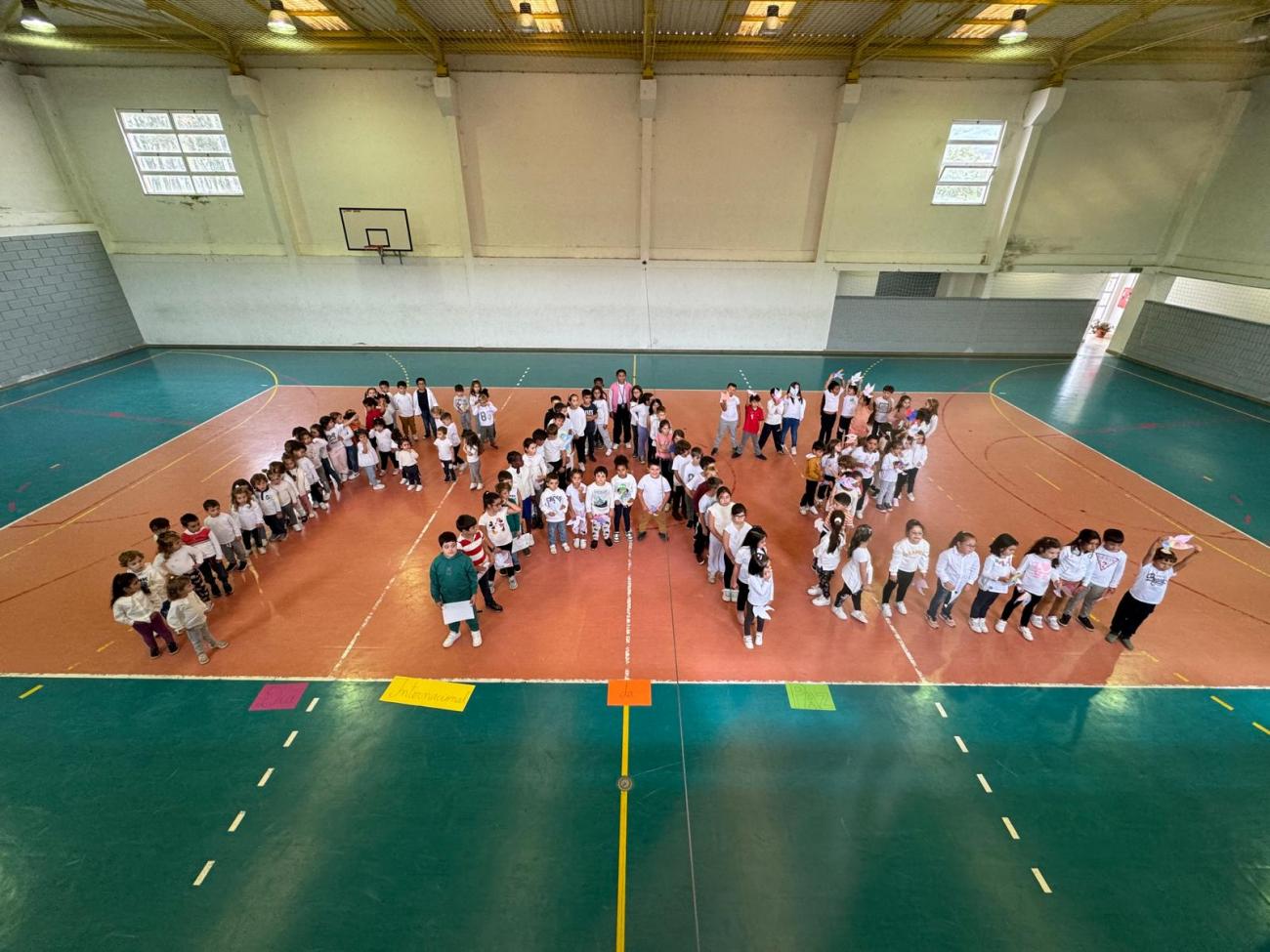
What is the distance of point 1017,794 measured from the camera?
521 cm

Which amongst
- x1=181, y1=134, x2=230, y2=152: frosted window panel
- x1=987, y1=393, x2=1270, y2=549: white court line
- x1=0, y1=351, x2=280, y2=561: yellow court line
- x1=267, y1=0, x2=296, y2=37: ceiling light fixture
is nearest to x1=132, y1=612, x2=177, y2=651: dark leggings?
x1=0, y1=351, x2=280, y2=561: yellow court line

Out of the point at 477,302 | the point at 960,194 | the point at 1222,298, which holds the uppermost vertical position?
the point at 960,194

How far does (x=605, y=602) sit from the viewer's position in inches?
300

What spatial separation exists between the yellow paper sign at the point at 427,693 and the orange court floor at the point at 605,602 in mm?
173

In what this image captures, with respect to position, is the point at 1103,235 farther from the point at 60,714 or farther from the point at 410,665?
the point at 60,714

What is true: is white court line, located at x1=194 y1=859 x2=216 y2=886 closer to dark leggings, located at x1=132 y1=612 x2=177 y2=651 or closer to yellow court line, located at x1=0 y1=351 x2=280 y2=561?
dark leggings, located at x1=132 y1=612 x2=177 y2=651

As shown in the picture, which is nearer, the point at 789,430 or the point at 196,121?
the point at 789,430

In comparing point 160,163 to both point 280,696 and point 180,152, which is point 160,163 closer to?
point 180,152

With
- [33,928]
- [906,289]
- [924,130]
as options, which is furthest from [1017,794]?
[906,289]

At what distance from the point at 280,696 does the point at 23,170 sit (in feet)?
70.9

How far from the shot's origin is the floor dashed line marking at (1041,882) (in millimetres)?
4457

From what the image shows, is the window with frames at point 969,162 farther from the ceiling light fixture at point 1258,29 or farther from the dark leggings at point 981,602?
the dark leggings at point 981,602

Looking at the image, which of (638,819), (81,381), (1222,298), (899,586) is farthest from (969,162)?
(81,381)

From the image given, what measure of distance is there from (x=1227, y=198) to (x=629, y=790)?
84.3 ft
